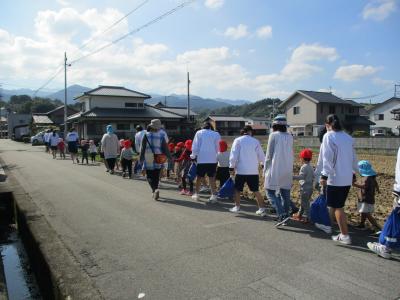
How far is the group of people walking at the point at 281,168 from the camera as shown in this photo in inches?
200

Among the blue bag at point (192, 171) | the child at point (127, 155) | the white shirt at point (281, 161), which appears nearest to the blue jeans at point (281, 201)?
the white shirt at point (281, 161)

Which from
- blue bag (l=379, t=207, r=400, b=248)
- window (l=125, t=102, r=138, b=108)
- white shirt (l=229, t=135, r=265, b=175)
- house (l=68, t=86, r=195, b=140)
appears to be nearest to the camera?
blue bag (l=379, t=207, r=400, b=248)

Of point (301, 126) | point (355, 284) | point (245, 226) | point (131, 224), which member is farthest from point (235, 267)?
point (301, 126)

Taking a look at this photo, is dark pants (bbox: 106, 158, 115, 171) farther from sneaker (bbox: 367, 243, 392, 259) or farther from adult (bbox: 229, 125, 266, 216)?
sneaker (bbox: 367, 243, 392, 259)

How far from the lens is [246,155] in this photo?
6.69m

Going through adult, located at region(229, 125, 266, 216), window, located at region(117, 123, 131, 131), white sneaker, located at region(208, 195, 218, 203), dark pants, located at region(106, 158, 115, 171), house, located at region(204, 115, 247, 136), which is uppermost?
house, located at region(204, 115, 247, 136)

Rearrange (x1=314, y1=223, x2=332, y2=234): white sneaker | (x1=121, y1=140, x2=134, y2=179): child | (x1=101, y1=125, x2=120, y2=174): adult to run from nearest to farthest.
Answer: (x1=314, y1=223, x2=332, y2=234): white sneaker → (x1=121, y1=140, x2=134, y2=179): child → (x1=101, y1=125, x2=120, y2=174): adult

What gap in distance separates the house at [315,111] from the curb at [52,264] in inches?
1673

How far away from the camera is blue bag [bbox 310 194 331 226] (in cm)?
566

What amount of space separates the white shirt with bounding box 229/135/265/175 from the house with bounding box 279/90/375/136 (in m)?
40.5

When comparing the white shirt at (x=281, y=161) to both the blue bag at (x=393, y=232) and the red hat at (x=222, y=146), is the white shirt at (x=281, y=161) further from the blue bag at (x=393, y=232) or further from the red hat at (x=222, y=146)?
the red hat at (x=222, y=146)

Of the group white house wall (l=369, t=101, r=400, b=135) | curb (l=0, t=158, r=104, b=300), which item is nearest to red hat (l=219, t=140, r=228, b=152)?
curb (l=0, t=158, r=104, b=300)

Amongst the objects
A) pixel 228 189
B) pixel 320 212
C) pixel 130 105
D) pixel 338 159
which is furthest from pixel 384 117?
pixel 338 159

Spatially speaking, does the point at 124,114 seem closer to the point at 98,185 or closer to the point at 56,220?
the point at 98,185
